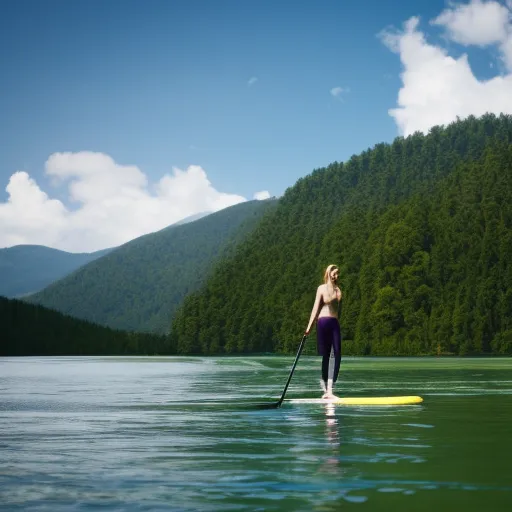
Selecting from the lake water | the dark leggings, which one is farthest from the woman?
the lake water

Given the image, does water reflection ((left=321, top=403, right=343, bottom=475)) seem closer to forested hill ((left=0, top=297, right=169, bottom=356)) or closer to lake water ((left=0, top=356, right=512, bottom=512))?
lake water ((left=0, top=356, right=512, bottom=512))

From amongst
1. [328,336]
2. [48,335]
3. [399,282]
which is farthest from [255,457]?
[399,282]

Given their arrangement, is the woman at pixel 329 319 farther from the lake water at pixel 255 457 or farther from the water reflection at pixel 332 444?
the water reflection at pixel 332 444

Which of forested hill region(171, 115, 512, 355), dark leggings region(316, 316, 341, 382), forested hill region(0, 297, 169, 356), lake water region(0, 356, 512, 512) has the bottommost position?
lake water region(0, 356, 512, 512)

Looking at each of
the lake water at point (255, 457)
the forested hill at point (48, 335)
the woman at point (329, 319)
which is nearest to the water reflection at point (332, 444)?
the lake water at point (255, 457)

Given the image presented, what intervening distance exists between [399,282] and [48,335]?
Answer: 62881 millimetres

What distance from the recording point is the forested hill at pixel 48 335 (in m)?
98.1

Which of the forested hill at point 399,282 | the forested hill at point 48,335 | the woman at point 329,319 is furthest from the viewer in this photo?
the forested hill at point 399,282

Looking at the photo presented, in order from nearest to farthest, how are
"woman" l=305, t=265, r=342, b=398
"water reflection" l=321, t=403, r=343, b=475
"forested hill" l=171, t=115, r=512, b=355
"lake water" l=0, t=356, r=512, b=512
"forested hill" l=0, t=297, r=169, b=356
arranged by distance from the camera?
"lake water" l=0, t=356, r=512, b=512 < "water reflection" l=321, t=403, r=343, b=475 < "woman" l=305, t=265, r=342, b=398 < "forested hill" l=0, t=297, r=169, b=356 < "forested hill" l=171, t=115, r=512, b=355

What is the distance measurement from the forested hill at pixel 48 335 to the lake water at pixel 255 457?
8337cm

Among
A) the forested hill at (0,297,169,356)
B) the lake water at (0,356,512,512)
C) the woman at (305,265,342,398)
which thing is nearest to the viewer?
the lake water at (0,356,512,512)

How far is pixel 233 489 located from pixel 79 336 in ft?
323

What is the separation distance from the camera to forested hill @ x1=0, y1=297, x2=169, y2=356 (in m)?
98.1

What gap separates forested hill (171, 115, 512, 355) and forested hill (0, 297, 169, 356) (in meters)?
41.6
